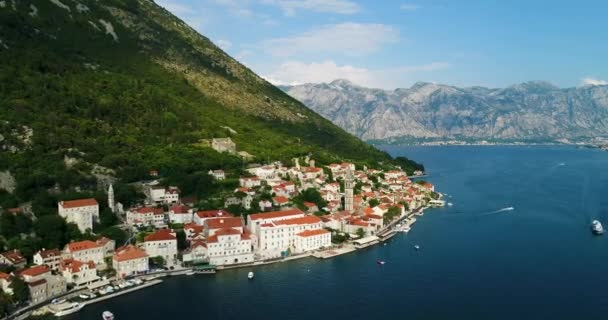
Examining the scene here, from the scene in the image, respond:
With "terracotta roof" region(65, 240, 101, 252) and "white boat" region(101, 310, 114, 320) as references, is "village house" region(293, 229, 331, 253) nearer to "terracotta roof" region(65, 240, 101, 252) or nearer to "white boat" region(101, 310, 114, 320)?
"terracotta roof" region(65, 240, 101, 252)

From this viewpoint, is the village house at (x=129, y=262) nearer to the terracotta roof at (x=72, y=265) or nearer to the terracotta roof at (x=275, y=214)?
the terracotta roof at (x=72, y=265)

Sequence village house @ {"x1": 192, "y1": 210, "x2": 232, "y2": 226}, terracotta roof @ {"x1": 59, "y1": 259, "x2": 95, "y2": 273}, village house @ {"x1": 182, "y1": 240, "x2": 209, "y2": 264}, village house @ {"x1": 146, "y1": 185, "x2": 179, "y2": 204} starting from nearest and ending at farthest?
terracotta roof @ {"x1": 59, "y1": 259, "x2": 95, "y2": 273}
village house @ {"x1": 182, "y1": 240, "x2": 209, "y2": 264}
village house @ {"x1": 192, "y1": 210, "x2": 232, "y2": 226}
village house @ {"x1": 146, "y1": 185, "x2": 179, "y2": 204}

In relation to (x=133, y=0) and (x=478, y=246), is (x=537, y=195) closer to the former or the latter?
(x=478, y=246)

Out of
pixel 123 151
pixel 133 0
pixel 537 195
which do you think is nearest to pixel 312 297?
pixel 123 151

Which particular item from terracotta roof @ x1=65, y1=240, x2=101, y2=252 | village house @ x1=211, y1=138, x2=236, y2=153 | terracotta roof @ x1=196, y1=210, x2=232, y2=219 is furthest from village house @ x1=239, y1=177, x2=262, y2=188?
terracotta roof @ x1=65, y1=240, x2=101, y2=252

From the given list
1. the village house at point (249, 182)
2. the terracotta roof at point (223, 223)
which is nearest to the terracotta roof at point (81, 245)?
the terracotta roof at point (223, 223)
